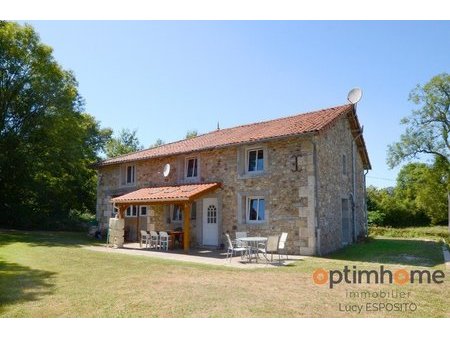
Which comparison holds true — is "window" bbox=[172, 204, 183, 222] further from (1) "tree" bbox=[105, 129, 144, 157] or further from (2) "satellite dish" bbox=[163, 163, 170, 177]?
(1) "tree" bbox=[105, 129, 144, 157]

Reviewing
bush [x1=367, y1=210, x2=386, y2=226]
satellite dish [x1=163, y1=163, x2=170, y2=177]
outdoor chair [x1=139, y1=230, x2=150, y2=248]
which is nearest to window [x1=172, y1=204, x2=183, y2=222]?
satellite dish [x1=163, y1=163, x2=170, y2=177]

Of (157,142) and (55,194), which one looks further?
(157,142)

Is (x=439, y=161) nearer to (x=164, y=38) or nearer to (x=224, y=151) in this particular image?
(x=224, y=151)

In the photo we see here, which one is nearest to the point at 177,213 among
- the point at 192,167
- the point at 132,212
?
the point at 192,167

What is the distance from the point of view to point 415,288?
791 cm

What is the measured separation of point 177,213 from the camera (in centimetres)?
1939

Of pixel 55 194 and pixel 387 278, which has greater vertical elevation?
pixel 55 194

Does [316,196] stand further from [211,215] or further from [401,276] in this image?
Result: [211,215]

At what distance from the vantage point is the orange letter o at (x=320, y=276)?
866 cm

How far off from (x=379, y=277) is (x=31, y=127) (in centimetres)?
2562

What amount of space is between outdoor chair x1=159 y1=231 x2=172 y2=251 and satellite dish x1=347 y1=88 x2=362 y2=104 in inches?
426

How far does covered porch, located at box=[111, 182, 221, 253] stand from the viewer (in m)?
15.3

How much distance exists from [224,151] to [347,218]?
6.93 meters

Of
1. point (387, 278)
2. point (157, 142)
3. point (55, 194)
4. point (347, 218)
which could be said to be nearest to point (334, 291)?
point (387, 278)
